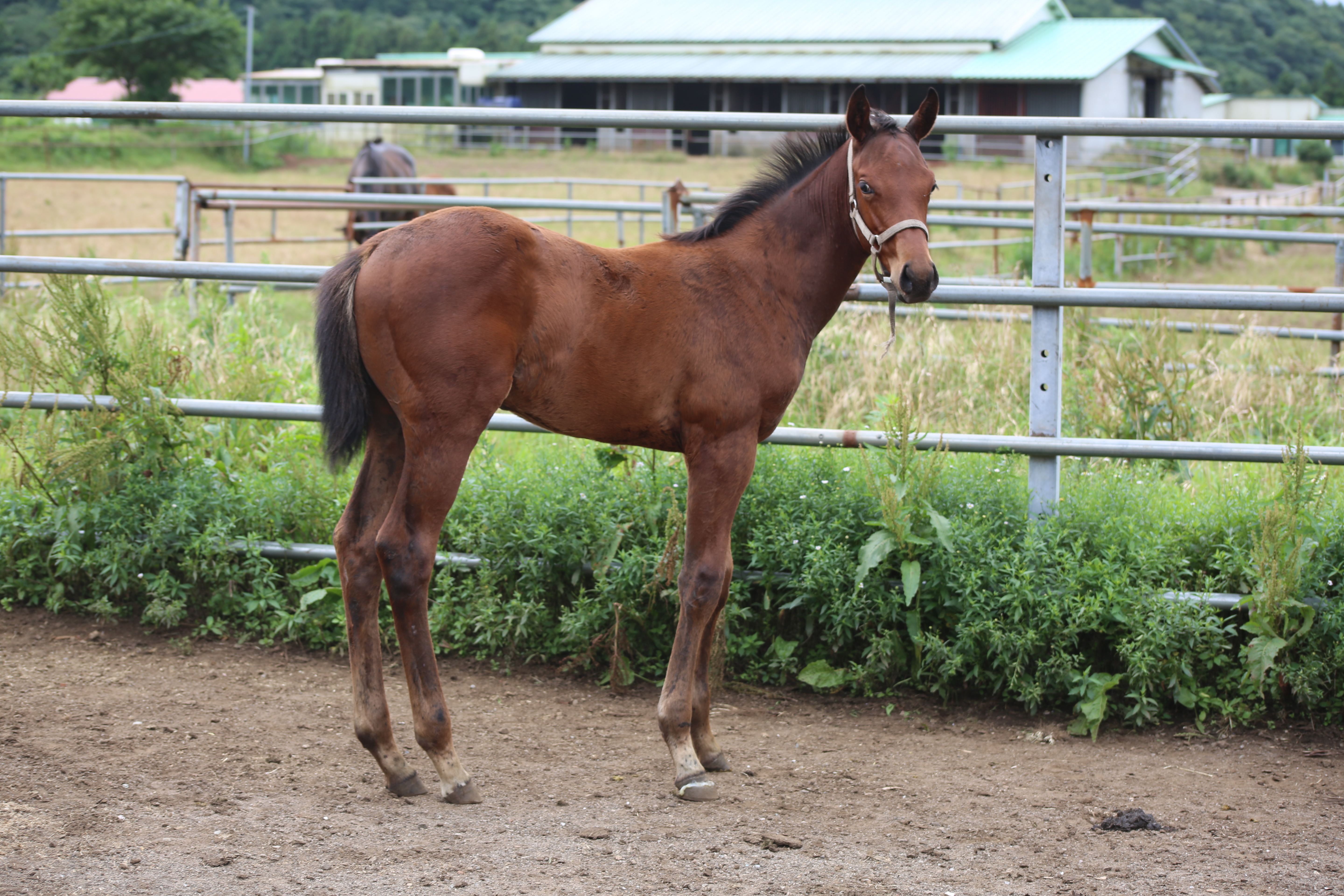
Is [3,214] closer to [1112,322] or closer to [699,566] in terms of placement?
[1112,322]

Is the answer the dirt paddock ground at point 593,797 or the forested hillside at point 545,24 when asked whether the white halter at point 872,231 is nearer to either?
the dirt paddock ground at point 593,797

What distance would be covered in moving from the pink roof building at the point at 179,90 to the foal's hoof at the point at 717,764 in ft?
174

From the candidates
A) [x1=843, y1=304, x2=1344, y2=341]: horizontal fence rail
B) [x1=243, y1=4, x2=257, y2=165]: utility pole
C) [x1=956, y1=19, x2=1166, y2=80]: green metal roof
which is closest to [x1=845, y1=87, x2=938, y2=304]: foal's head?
[x1=843, y1=304, x2=1344, y2=341]: horizontal fence rail

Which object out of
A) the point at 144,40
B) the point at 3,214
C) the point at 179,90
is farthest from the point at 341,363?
the point at 179,90

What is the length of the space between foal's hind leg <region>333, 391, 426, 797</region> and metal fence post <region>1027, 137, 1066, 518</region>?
2211 mm

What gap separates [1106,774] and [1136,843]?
0.46m

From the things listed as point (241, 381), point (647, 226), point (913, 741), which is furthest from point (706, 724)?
point (647, 226)

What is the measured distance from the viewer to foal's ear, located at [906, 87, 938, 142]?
313cm

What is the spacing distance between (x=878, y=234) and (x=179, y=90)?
202ft

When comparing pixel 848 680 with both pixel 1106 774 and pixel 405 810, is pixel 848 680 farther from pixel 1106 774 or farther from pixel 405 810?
pixel 405 810

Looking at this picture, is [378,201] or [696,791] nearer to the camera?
[696,791]

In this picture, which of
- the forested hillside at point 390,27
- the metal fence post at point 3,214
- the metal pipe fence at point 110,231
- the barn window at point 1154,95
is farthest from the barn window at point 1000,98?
the metal fence post at point 3,214

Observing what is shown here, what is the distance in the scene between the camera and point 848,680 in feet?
12.8

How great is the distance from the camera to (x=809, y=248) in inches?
133
